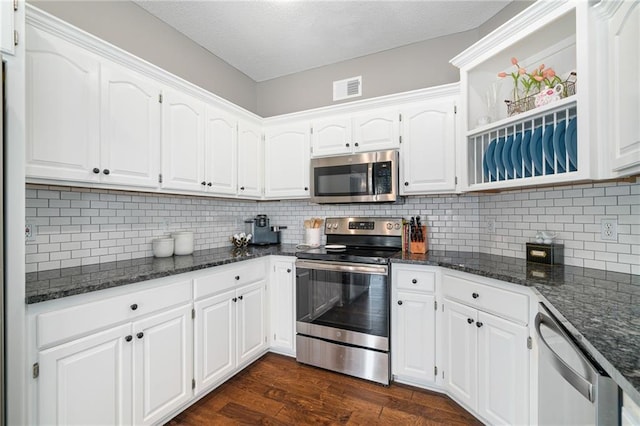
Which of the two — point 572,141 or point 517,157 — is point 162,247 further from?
point 572,141

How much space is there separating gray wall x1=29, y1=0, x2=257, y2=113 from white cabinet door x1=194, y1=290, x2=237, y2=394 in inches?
77.0

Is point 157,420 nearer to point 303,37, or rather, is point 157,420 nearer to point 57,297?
point 57,297

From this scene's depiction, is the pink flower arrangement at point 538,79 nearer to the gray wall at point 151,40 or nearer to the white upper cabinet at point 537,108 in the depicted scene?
the white upper cabinet at point 537,108

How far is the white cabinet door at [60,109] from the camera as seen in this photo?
1.46 meters

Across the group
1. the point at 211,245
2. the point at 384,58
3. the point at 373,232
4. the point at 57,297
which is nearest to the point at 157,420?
the point at 57,297

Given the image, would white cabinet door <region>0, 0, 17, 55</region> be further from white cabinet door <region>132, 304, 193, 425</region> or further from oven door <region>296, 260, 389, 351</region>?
oven door <region>296, 260, 389, 351</region>

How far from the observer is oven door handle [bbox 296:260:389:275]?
222 cm

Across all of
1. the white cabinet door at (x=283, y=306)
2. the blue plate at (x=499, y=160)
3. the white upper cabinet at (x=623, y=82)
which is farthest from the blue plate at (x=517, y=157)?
the white cabinet door at (x=283, y=306)

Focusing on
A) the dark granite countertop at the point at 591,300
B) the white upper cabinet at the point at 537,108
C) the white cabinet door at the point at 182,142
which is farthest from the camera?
the white cabinet door at the point at 182,142

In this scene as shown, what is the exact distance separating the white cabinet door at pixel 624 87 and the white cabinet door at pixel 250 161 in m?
2.52

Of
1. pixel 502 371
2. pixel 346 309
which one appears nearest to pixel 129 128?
pixel 346 309

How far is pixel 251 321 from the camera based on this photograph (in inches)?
98.3

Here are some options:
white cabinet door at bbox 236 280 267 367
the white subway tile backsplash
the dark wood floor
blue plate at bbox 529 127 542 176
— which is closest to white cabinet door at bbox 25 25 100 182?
the white subway tile backsplash

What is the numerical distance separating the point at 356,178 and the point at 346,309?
3.68 feet
